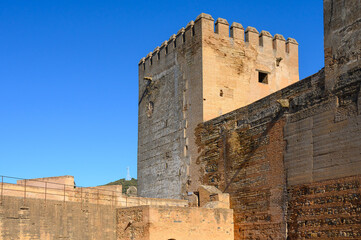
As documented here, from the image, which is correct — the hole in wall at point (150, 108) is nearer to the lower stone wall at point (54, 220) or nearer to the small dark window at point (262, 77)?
the small dark window at point (262, 77)

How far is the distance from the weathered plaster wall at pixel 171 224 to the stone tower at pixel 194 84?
321cm

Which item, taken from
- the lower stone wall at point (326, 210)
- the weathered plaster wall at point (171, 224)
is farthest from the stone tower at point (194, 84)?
the lower stone wall at point (326, 210)

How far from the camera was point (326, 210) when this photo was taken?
13.0 m

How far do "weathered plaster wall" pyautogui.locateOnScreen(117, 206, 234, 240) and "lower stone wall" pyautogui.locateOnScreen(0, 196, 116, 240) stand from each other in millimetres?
561

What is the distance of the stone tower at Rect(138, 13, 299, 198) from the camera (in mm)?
19422

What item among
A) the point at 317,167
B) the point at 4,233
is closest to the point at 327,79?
the point at 317,167

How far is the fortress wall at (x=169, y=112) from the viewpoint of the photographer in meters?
19.7

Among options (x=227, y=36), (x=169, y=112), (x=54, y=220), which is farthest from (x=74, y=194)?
(x=227, y=36)

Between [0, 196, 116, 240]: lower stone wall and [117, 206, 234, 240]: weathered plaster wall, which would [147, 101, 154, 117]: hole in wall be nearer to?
[0, 196, 116, 240]: lower stone wall

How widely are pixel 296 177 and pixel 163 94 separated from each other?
8.95m

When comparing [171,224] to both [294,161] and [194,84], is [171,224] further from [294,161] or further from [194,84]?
A: [194,84]

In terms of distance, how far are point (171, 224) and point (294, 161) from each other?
3.90 meters

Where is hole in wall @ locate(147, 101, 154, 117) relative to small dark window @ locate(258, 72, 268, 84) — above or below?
below

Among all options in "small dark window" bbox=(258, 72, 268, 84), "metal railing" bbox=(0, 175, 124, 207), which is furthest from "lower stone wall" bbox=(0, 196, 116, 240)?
"small dark window" bbox=(258, 72, 268, 84)
